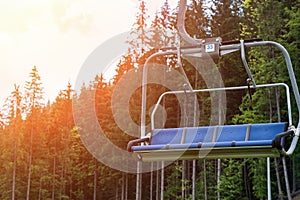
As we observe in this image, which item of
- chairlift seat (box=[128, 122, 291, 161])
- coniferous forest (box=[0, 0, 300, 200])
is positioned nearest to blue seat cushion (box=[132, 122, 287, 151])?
chairlift seat (box=[128, 122, 291, 161])

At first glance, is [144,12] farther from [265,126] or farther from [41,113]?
[265,126]

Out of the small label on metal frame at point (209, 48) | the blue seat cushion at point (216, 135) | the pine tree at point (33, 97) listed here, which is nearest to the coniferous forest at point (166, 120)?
the pine tree at point (33, 97)

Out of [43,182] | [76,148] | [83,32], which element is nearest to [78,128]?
[76,148]

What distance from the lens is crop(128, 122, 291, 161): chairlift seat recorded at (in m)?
3.31

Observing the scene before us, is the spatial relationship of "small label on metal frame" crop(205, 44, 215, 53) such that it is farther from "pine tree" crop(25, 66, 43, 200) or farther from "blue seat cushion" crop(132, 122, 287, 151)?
"pine tree" crop(25, 66, 43, 200)

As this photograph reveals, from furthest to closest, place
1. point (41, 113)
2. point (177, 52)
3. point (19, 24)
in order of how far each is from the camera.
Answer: point (41, 113)
point (19, 24)
point (177, 52)

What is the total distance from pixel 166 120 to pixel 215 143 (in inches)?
691

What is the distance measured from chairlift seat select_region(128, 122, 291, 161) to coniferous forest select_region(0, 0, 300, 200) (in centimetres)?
978

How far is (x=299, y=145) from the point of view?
48.7 feet

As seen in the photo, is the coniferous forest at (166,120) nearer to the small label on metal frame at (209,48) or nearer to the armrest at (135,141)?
the armrest at (135,141)

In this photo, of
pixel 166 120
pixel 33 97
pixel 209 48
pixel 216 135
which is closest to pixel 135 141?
pixel 216 135

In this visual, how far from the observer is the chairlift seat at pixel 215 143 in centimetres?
331

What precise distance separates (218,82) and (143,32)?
167 inches

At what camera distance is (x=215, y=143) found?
11.2ft
